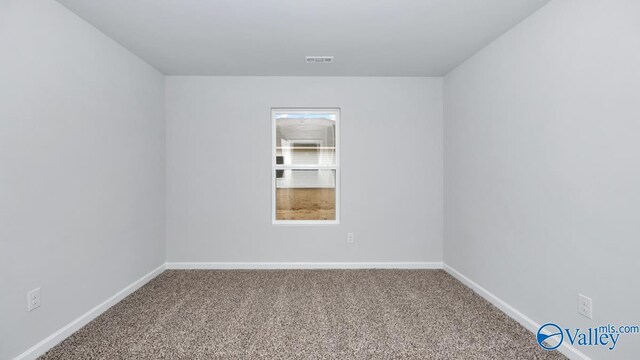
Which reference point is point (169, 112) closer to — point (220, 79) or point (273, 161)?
point (220, 79)

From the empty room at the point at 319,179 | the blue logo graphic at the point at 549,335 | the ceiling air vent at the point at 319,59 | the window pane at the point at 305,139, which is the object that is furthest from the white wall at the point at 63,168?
the blue logo graphic at the point at 549,335

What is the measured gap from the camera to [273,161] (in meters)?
3.84

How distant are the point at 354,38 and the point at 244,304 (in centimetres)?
261

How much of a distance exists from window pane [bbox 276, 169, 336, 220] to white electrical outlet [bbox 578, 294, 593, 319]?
8.31 ft

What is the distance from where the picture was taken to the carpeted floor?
2.04 metres

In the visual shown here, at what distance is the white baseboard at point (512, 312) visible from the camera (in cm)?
195

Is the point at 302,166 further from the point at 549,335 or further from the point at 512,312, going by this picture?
the point at 549,335

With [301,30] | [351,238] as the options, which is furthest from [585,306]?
[301,30]

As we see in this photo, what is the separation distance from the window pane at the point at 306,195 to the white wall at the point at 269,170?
0.19 meters

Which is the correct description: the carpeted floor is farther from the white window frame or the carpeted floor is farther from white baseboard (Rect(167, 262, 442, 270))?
the white window frame

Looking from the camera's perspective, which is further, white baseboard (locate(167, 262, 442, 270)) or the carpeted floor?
white baseboard (locate(167, 262, 442, 270))

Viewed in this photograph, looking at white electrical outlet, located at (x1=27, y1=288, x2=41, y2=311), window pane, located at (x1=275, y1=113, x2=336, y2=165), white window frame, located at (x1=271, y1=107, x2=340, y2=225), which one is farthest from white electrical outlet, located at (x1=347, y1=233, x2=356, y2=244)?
white electrical outlet, located at (x1=27, y1=288, x2=41, y2=311)

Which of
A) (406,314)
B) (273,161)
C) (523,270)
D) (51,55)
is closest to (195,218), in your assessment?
(273,161)

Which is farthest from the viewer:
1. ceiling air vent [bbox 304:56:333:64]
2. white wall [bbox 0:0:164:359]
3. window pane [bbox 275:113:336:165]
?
window pane [bbox 275:113:336:165]
